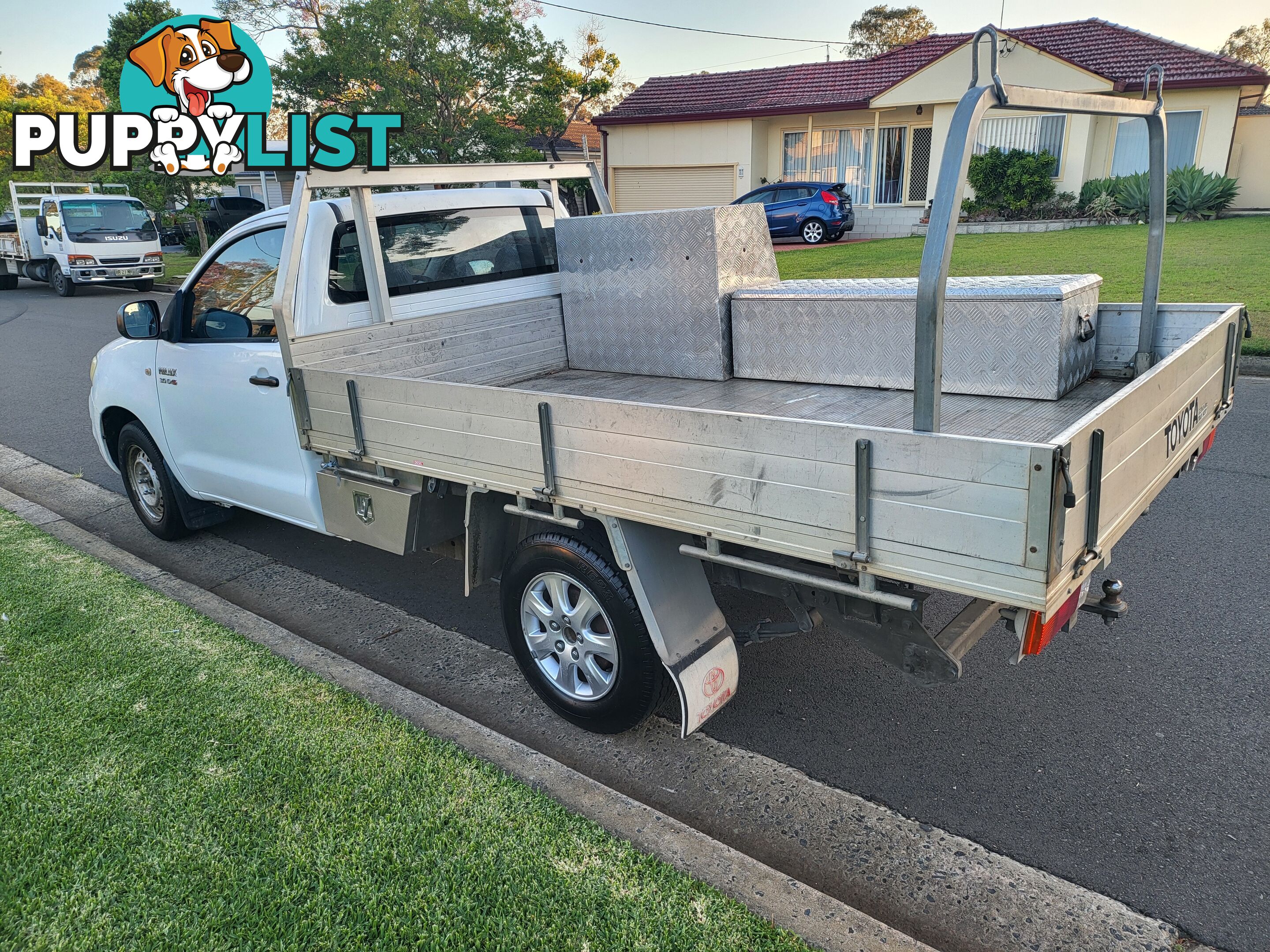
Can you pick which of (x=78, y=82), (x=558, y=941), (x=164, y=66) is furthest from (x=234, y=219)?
(x=78, y=82)

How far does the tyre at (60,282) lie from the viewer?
76.2 feet

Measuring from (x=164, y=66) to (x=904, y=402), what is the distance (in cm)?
2161

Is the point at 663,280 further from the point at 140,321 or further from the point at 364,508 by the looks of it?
the point at 140,321

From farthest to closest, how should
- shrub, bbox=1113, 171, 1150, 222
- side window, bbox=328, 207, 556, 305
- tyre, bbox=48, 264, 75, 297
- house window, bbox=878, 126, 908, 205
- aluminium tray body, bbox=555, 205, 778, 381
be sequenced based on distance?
house window, bbox=878, 126, 908, 205
tyre, bbox=48, 264, 75, 297
shrub, bbox=1113, 171, 1150, 222
aluminium tray body, bbox=555, 205, 778, 381
side window, bbox=328, 207, 556, 305

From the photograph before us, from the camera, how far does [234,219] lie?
A: 3416 cm

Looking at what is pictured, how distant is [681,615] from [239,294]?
319cm

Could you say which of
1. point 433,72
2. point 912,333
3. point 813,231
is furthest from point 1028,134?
point 912,333

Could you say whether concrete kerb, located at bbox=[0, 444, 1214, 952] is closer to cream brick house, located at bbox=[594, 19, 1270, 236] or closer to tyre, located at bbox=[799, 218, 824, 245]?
tyre, located at bbox=[799, 218, 824, 245]

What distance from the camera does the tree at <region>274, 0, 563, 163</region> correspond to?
22.7 m

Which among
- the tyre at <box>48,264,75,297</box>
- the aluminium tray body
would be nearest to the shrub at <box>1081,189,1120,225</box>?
the aluminium tray body

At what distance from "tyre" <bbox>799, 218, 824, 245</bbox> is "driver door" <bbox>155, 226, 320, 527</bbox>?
18.3 meters

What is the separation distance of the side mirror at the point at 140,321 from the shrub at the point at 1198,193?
21.0m

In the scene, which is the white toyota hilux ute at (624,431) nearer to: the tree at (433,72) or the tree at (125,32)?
the tree at (433,72)

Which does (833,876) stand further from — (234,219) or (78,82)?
(78,82)
